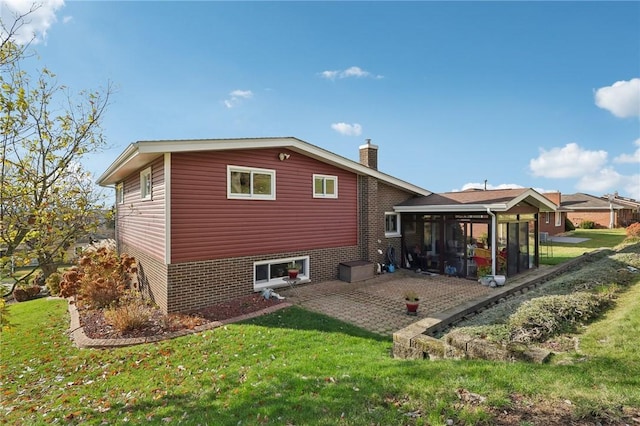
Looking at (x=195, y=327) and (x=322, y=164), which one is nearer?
(x=195, y=327)

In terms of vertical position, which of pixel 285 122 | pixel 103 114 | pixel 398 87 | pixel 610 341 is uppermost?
pixel 398 87

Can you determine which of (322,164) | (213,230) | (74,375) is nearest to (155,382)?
(74,375)

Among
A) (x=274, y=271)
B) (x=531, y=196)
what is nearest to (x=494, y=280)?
(x=531, y=196)

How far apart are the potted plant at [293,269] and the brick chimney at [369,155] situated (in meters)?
6.17

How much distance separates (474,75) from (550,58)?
98.1 inches

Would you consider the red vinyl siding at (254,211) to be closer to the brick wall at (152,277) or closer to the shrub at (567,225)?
the brick wall at (152,277)

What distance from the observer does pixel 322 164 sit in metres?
12.1

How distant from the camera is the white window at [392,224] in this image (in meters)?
14.5

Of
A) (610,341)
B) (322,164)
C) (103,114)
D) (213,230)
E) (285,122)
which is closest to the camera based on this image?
(610,341)

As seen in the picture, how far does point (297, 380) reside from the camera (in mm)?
4594

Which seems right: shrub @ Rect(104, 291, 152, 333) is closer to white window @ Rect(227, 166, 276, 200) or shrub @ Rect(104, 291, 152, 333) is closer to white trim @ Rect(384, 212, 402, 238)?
white window @ Rect(227, 166, 276, 200)

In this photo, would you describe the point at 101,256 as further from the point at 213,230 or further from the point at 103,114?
the point at 103,114

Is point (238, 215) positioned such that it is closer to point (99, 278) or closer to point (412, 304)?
point (99, 278)

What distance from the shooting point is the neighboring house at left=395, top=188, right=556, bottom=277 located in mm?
11805
